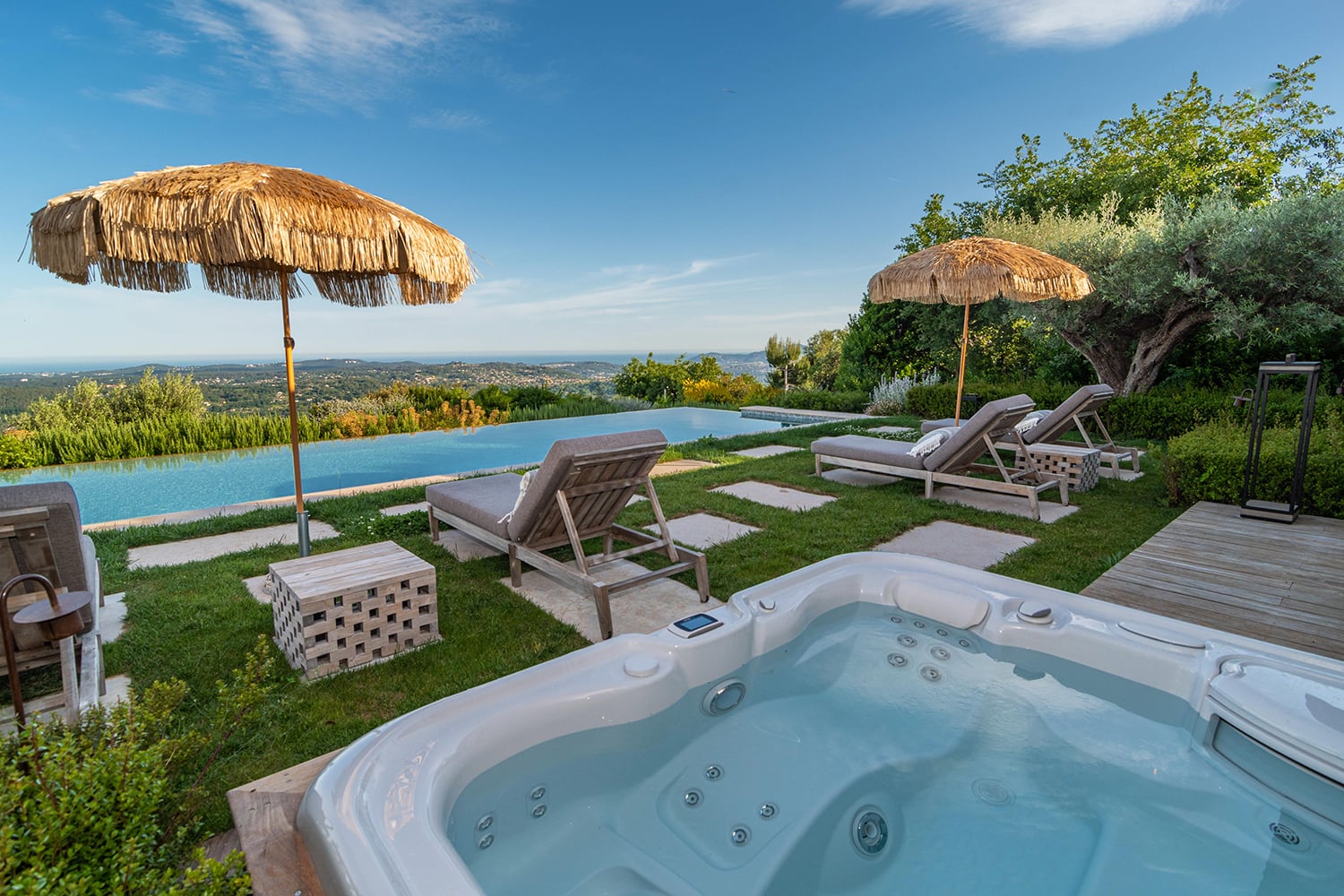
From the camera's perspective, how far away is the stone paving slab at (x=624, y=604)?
3201mm

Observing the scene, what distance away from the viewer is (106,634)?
302 cm

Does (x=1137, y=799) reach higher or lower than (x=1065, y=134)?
lower

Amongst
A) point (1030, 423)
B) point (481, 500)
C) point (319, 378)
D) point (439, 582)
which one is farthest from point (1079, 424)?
point (319, 378)

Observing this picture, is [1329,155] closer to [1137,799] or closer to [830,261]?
[830,261]

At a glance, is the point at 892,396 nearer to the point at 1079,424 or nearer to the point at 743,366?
the point at 743,366

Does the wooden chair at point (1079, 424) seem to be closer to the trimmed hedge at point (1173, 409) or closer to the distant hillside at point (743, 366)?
the trimmed hedge at point (1173, 409)

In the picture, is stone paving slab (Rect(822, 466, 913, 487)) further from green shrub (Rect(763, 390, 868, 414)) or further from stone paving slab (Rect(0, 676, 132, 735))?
green shrub (Rect(763, 390, 868, 414))

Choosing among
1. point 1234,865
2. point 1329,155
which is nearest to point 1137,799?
point 1234,865

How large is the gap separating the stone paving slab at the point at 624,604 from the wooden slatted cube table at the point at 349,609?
0.70m

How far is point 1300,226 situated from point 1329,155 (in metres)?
8.29

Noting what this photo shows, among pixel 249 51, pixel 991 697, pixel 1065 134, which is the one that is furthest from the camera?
pixel 1065 134

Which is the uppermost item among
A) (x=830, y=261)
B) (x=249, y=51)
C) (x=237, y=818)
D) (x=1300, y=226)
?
(x=249, y=51)

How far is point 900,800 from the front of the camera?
2.09m

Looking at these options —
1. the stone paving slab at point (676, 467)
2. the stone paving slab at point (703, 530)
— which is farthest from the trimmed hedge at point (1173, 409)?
the stone paving slab at point (703, 530)
